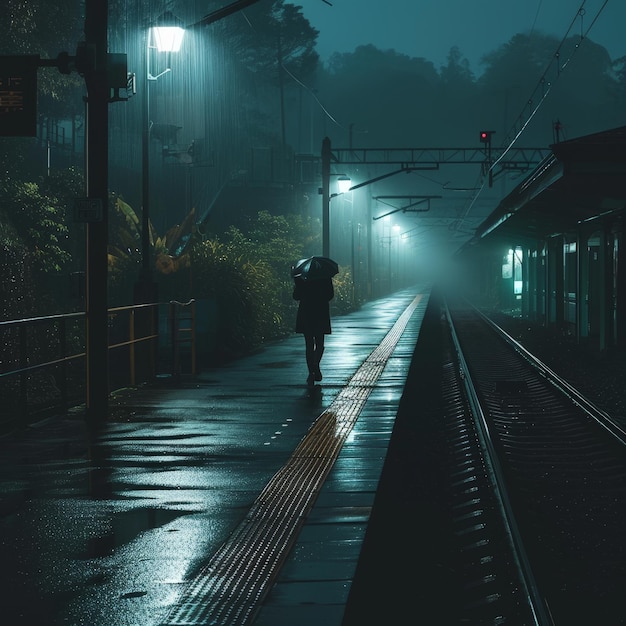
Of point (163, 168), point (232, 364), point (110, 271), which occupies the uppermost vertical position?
point (163, 168)

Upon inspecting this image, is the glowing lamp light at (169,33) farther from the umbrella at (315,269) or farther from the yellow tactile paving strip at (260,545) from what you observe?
the yellow tactile paving strip at (260,545)

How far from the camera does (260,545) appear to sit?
6258 mm

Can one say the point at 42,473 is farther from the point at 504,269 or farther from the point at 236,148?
the point at 236,148

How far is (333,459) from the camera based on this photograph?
939 cm

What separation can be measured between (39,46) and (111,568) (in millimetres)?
32475

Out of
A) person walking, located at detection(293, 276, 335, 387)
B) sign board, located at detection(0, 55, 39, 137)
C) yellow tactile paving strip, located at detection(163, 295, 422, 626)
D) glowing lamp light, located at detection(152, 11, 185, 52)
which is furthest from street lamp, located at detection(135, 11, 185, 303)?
yellow tactile paving strip, located at detection(163, 295, 422, 626)

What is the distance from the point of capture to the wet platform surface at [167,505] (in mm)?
5191

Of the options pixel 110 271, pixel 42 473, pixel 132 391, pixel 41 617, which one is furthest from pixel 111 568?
pixel 110 271

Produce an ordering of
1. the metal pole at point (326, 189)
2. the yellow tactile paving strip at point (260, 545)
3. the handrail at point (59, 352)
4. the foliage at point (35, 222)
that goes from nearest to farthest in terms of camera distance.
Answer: the yellow tactile paving strip at point (260, 545), the handrail at point (59, 352), the foliage at point (35, 222), the metal pole at point (326, 189)

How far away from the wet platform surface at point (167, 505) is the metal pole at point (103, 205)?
45cm

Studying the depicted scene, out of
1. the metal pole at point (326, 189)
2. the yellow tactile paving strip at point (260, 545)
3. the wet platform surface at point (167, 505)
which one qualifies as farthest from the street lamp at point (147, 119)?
the metal pole at point (326, 189)

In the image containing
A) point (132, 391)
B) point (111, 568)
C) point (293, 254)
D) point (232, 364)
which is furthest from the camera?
point (293, 254)

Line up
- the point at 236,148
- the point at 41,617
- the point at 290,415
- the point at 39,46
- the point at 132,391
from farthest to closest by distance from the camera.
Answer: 1. the point at 236,148
2. the point at 39,46
3. the point at 132,391
4. the point at 290,415
5. the point at 41,617

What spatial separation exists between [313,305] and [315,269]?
524 mm
